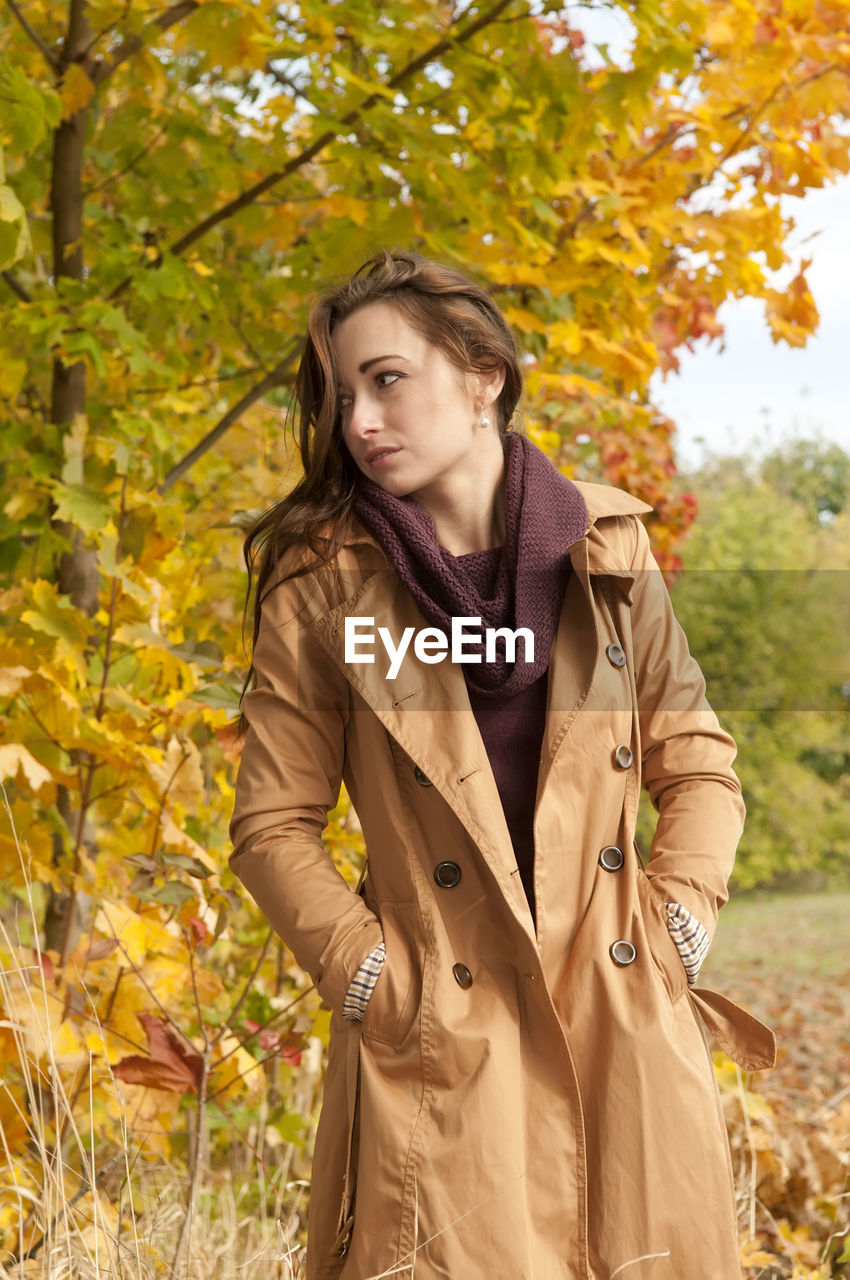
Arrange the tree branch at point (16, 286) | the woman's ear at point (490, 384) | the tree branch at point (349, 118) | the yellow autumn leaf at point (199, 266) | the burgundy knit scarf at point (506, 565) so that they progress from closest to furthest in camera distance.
→ the burgundy knit scarf at point (506, 565) → the woman's ear at point (490, 384) → the tree branch at point (349, 118) → the tree branch at point (16, 286) → the yellow autumn leaf at point (199, 266)

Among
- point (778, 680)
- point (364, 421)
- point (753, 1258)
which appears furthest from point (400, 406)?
point (778, 680)

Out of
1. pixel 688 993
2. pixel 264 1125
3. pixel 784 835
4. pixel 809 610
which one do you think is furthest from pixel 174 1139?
pixel 809 610

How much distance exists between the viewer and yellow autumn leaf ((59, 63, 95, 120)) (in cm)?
248

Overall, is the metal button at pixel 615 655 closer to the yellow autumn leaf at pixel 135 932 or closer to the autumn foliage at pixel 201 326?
the autumn foliage at pixel 201 326

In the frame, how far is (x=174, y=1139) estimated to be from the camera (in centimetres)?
296

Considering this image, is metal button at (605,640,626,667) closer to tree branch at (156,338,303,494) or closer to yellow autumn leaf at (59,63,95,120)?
tree branch at (156,338,303,494)

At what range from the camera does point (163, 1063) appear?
2.15 m

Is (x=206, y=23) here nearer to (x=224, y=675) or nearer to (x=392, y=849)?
(x=224, y=675)

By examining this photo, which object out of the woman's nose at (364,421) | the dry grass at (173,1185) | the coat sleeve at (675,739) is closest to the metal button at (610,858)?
the coat sleeve at (675,739)

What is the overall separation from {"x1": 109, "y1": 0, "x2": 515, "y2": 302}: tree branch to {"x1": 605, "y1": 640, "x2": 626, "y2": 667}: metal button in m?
1.31

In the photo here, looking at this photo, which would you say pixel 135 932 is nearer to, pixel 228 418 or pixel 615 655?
pixel 615 655

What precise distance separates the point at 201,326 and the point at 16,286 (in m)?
0.67

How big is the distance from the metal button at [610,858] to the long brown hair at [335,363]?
571 millimetres

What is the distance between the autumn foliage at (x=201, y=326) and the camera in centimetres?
223
